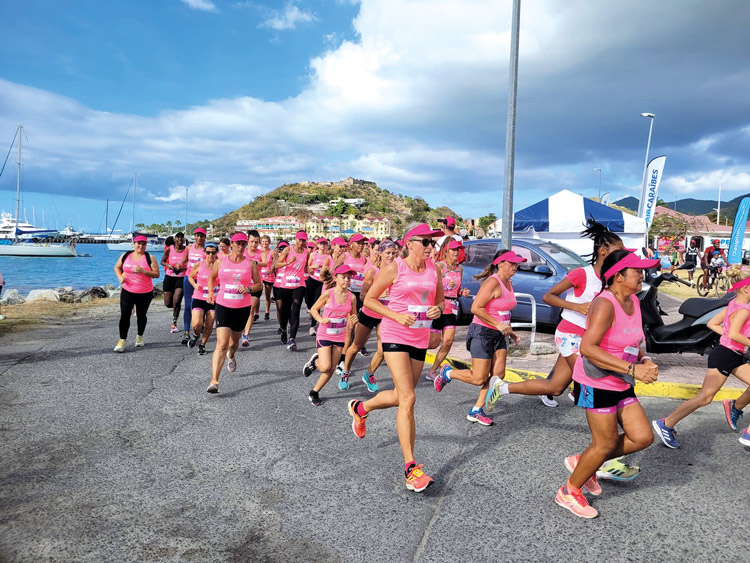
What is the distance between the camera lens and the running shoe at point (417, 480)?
3.54 m

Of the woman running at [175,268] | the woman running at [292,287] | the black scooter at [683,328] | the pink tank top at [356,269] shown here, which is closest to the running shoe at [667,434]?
the black scooter at [683,328]

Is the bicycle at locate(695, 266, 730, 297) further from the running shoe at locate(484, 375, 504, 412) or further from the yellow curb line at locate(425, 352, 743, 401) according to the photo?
the running shoe at locate(484, 375, 504, 412)

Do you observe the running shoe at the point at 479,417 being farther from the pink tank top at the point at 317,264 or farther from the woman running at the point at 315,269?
the pink tank top at the point at 317,264

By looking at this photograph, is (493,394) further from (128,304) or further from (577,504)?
(128,304)

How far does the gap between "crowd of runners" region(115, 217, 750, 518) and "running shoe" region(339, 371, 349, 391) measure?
0.03m

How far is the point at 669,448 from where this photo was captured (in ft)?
14.8

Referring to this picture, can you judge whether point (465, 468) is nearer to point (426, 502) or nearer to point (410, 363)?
point (426, 502)

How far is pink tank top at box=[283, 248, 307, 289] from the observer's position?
9.17 metres

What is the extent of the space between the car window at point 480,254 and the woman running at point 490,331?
19.0 ft

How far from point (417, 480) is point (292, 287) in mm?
6069

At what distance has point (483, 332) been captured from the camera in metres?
5.25

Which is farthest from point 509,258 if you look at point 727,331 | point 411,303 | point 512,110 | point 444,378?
point 512,110

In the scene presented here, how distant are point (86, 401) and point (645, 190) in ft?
69.2

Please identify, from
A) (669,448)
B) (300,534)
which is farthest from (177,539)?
(669,448)
